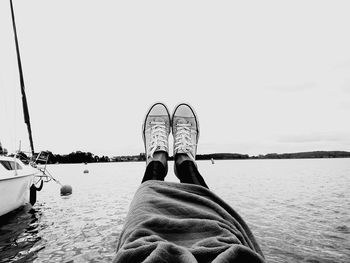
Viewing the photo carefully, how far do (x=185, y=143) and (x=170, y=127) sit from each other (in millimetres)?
761

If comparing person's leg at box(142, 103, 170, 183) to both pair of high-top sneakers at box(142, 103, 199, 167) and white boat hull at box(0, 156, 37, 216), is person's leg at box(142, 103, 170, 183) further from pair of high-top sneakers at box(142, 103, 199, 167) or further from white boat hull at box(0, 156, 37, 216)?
white boat hull at box(0, 156, 37, 216)

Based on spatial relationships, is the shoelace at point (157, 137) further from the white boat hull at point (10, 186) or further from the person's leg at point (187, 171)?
the white boat hull at point (10, 186)

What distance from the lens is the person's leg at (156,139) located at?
234 centimetres

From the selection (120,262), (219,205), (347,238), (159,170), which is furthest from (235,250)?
(347,238)

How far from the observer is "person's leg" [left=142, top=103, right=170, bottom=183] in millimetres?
2342

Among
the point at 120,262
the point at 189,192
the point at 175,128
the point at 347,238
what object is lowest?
the point at 347,238

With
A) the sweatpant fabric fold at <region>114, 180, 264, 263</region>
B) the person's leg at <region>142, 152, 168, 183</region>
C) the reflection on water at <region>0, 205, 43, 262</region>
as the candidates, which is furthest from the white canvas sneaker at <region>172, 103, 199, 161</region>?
the reflection on water at <region>0, 205, 43, 262</region>

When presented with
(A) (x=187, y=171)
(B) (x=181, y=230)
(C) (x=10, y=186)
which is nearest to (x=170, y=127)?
(A) (x=187, y=171)

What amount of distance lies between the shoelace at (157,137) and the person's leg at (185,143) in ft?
0.55

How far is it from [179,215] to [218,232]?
26cm

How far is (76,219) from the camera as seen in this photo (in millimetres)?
8375

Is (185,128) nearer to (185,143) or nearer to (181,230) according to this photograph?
(185,143)

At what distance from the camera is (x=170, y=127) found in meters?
3.81

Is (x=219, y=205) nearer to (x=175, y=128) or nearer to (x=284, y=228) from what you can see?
(x=175, y=128)
